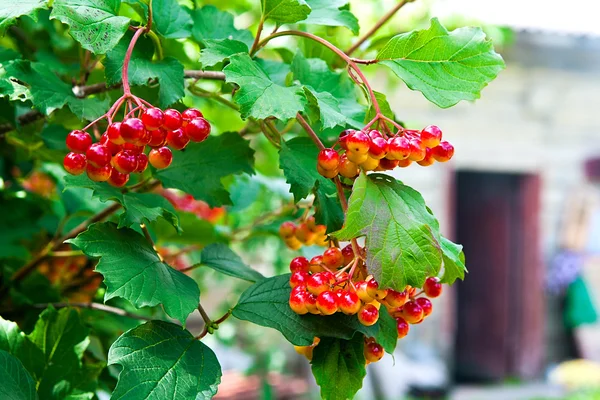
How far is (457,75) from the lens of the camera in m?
0.62

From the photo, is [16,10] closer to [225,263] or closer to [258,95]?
[258,95]

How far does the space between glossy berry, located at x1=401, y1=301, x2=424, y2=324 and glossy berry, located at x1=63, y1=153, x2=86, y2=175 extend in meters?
0.34

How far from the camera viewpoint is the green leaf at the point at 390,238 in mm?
550

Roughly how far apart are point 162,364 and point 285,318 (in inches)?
4.8

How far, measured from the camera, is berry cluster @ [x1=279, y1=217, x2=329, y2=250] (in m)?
0.77

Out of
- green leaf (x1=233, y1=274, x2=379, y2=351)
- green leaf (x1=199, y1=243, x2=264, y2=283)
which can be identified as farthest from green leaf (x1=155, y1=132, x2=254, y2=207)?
green leaf (x1=233, y1=274, x2=379, y2=351)

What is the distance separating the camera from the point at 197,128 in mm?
583

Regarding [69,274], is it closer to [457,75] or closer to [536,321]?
[457,75]

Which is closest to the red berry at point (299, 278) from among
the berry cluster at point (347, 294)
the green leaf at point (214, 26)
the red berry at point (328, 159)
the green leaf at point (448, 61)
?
the berry cluster at point (347, 294)

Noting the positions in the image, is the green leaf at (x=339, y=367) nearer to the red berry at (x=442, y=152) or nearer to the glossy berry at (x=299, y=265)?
the glossy berry at (x=299, y=265)

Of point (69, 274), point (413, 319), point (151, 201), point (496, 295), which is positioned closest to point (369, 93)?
point (413, 319)

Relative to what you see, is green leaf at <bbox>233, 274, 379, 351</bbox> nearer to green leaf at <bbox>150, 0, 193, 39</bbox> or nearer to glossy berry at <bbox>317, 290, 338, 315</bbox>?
glossy berry at <bbox>317, 290, 338, 315</bbox>

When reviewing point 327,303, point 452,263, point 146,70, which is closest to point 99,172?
point 146,70

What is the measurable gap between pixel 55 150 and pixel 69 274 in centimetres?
39
